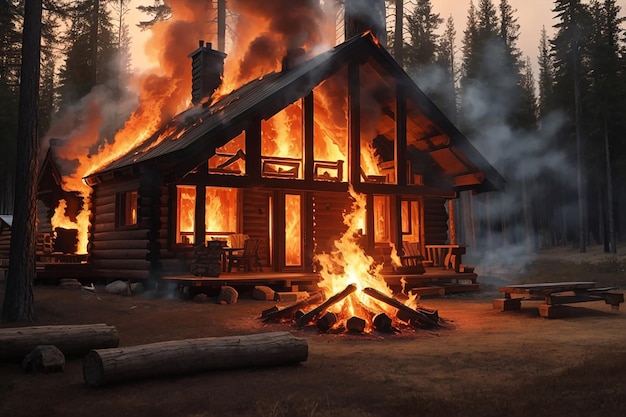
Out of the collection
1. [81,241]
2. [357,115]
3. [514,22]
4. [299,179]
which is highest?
[514,22]

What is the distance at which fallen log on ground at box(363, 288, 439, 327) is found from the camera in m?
10.1

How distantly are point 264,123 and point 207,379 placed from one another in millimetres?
13398

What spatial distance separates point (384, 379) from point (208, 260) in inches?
354

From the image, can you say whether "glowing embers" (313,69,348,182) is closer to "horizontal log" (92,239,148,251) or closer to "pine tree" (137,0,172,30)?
"horizontal log" (92,239,148,251)

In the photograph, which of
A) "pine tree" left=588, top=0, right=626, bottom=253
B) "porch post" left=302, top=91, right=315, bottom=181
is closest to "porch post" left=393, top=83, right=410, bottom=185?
"porch post" left=302, top=91, right=315, bottom=181

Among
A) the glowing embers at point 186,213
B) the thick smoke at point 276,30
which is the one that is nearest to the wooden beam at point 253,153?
the glowing embers at point 186,213

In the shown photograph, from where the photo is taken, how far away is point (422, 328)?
1002 centimetres

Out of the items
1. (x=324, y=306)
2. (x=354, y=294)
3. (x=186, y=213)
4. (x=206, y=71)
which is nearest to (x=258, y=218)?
(x=186, y=213)

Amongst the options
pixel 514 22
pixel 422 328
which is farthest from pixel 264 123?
pixel 514 22

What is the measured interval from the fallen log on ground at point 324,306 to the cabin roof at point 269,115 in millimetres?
6187

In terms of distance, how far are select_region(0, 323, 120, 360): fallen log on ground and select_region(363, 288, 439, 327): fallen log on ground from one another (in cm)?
460

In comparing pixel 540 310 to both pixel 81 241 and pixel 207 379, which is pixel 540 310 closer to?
pixel 207 379

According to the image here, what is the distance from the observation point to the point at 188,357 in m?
6.30

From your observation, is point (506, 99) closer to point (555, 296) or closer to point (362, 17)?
Answer: point (362, 17)
